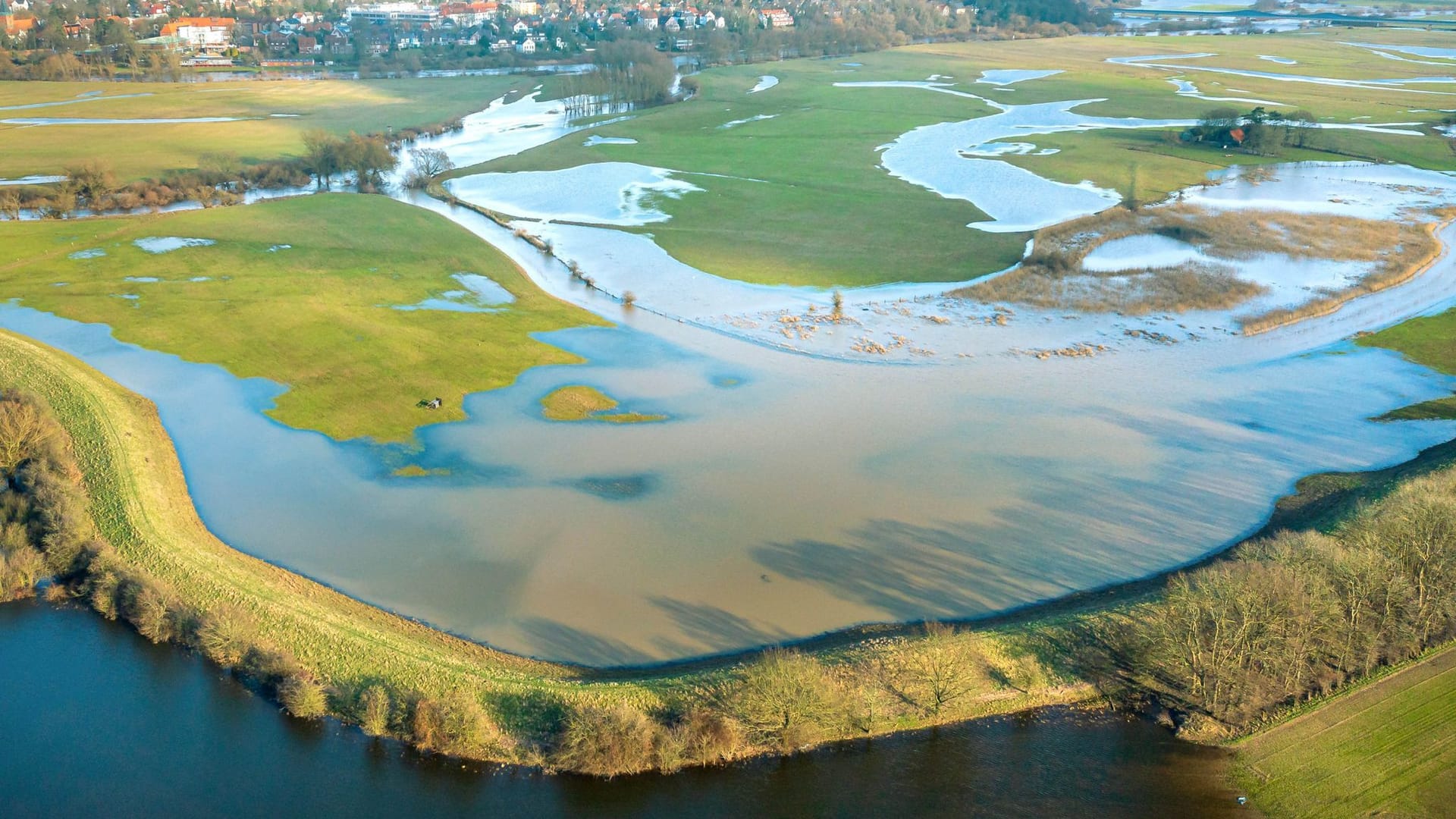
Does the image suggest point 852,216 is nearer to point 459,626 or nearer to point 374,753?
point 459,626

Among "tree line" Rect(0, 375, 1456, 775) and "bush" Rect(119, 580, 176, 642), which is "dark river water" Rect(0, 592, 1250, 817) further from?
"bush" Rect(119, 580, 176, 642)

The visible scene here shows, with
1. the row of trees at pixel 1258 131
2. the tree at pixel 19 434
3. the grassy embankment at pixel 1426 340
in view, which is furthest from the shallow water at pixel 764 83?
the tree at pixel 19 434

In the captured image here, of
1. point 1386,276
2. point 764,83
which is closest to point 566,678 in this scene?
point 1386,276

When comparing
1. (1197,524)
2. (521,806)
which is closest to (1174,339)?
(1197,524)

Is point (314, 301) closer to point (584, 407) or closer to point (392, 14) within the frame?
point (584, 407)

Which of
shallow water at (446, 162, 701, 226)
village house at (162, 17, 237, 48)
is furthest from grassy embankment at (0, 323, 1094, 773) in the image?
village house at (162, 17, 237, 48)

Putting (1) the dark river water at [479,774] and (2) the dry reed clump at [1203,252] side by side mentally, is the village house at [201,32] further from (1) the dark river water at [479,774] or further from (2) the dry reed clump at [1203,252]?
(1) the dark river water at [479,774]
